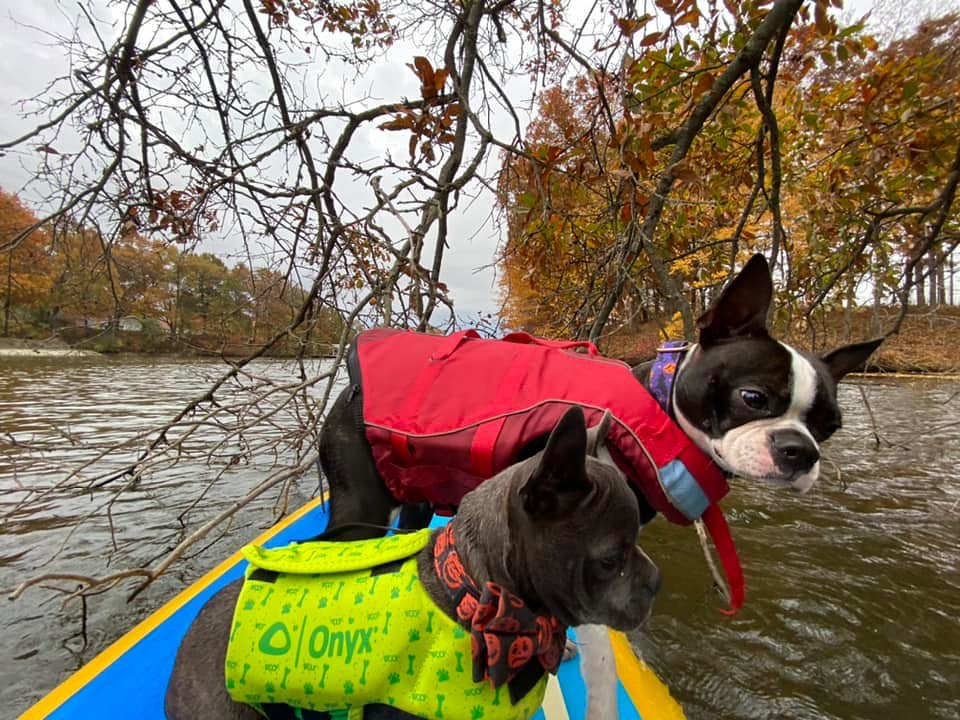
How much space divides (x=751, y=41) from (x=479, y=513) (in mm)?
3789

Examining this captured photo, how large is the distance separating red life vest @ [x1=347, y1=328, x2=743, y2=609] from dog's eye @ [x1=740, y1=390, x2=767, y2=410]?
32 cm

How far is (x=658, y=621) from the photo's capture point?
3.57 metres

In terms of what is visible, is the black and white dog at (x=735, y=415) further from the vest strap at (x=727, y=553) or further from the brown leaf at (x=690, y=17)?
the brown leaf at (x=690, y=17)

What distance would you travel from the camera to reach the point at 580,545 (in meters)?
1.60

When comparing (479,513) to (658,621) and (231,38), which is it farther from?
(231,38)

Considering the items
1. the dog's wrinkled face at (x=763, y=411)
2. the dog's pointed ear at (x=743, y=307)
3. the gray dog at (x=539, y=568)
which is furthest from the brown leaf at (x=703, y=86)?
the gray dog at (x=539, y=568)

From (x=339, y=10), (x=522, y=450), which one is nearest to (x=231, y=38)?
(x=339, y=10)

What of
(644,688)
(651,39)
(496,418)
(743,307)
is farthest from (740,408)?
(651,39)

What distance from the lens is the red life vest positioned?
226 centimetres

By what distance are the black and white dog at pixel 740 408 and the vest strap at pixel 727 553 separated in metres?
0.28

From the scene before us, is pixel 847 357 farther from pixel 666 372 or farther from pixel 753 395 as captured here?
pixel 666 372

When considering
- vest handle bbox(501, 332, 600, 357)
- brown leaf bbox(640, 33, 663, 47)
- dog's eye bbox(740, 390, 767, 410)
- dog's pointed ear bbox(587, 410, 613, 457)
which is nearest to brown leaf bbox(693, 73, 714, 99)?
brown leaf bbox(640, 33, 663, 47)

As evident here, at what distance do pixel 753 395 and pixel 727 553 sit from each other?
0.84 metres

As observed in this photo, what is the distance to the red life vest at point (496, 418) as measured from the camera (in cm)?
226
